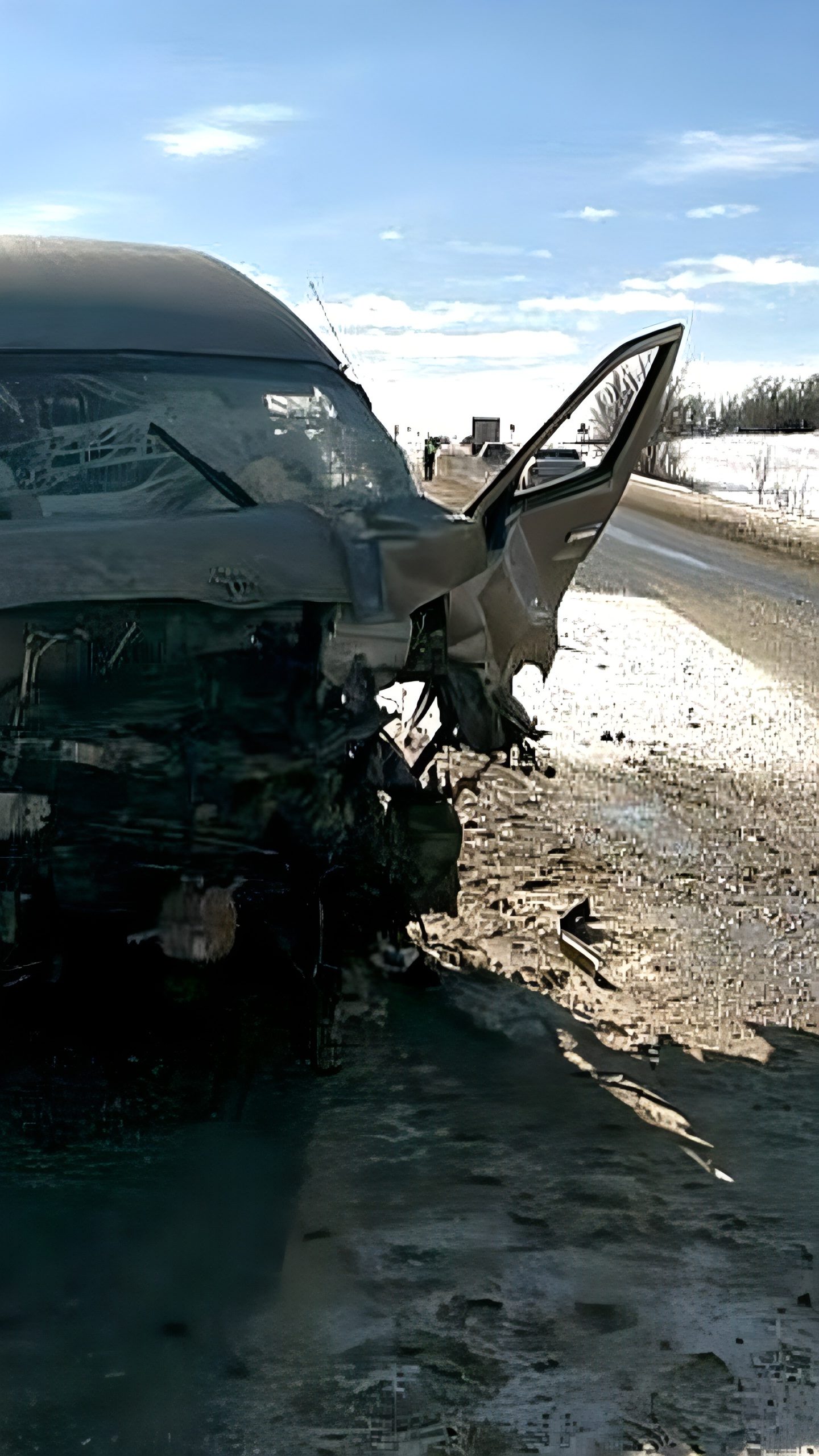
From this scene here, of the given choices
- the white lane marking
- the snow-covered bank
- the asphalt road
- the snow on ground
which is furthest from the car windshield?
the snow-covered bank

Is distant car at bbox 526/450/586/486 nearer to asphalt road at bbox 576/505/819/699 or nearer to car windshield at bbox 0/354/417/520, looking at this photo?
car windshield at bbox 0/354/417/520

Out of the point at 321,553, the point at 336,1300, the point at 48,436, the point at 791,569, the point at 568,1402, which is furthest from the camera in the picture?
the point at 791,569

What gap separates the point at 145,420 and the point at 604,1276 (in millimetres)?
2613

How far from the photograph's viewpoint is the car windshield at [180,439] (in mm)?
4074

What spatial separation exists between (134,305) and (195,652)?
1769 mm

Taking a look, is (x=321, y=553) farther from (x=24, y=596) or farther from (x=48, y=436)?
(x=48, y=436)

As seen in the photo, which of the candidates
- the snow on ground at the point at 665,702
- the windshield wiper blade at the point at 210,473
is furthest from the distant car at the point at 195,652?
the snow on ground at the point at 665,702

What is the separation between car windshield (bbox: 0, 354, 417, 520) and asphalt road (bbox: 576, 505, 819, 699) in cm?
573

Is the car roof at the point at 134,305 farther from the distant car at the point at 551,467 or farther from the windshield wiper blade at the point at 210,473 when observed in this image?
the distant car at the point at 551,467

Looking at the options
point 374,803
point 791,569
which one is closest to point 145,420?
point 374,803

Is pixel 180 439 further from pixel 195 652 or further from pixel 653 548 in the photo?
pixel 653 548

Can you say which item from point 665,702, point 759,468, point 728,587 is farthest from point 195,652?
point 759,468

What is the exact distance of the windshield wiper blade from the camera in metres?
4.02

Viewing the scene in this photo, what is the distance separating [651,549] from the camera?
1888 centimetres
